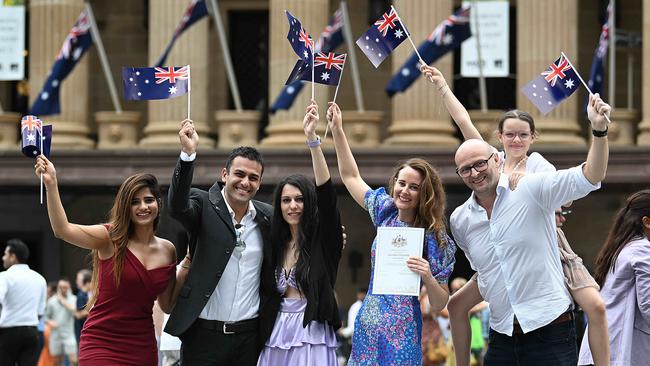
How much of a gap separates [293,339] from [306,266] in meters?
0.50

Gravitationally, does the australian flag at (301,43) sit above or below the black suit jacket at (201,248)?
above

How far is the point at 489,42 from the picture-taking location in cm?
3045

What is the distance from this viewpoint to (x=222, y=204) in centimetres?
1027

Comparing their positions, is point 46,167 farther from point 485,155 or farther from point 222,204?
point 485,155

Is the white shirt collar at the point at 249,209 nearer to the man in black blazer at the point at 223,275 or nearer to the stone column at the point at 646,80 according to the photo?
the man in black blazer at the point at 223,275

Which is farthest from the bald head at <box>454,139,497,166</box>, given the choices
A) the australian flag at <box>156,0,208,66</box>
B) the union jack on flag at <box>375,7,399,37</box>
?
the australian flag at <box>156,0,208,66</box>

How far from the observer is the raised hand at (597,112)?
887cm

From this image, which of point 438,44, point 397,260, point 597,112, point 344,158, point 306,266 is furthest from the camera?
point 438,44

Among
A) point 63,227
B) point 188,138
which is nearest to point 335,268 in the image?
point 188,138

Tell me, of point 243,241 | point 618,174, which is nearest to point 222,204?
point 243,241

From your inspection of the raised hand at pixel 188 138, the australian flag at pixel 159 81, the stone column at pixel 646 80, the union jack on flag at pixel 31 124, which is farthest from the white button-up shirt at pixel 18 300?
the stone column at pixel 646 80

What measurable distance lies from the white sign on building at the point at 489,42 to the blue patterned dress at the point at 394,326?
67.0 ft

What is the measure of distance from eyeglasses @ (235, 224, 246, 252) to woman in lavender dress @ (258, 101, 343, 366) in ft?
0.68

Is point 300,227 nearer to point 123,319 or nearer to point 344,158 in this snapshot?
point 344,158
